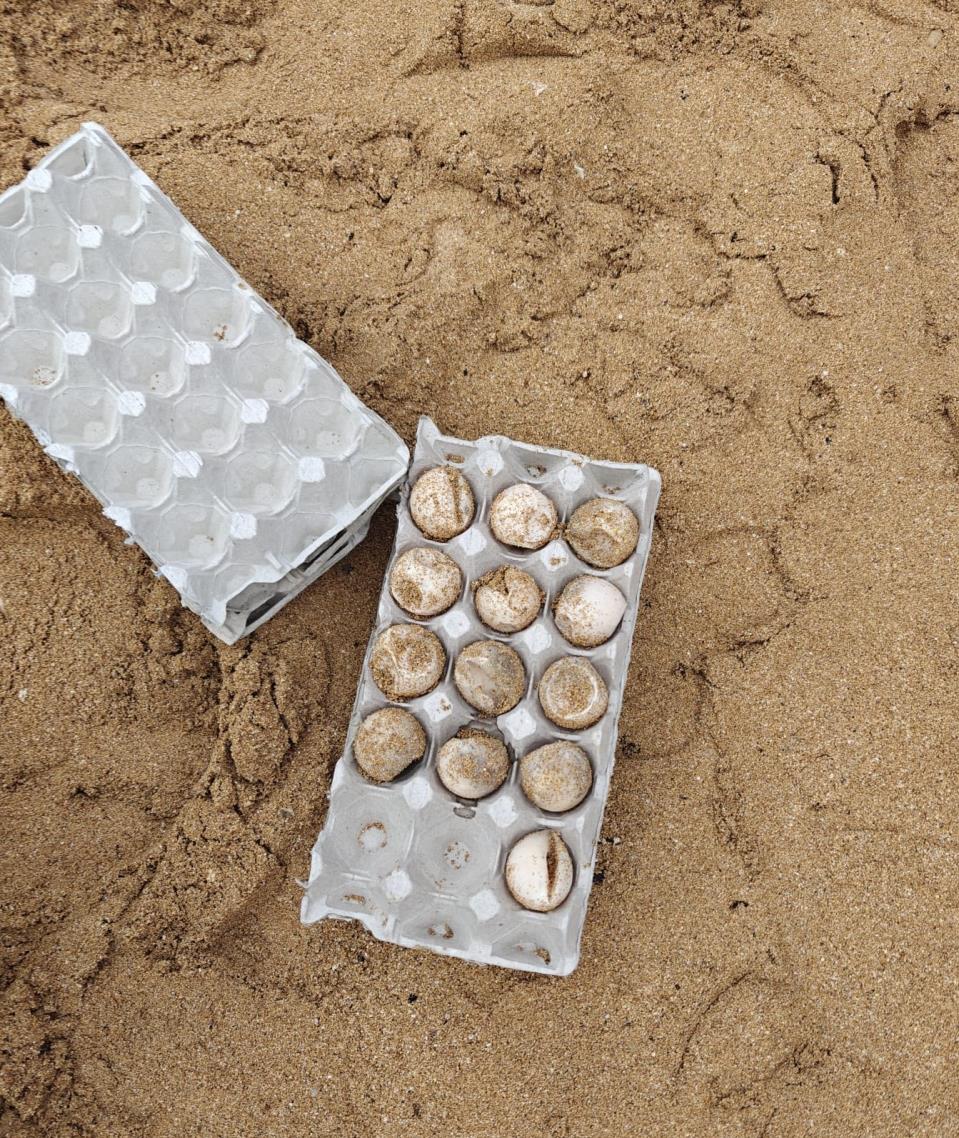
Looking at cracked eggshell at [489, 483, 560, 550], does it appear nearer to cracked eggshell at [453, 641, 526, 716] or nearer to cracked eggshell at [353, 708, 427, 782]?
cracked eggshell at [453, 641, 526, 716]

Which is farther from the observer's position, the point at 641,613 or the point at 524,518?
the point at 641,613

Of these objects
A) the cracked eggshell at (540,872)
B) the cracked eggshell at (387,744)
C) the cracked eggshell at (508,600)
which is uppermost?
the cracked eggshell at (508,600)

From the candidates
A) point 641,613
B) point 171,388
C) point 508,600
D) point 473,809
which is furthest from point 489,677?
point 171,388

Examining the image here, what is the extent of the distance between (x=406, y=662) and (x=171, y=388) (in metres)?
0.76

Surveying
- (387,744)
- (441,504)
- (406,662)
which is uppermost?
(441,504)

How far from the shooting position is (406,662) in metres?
1.68

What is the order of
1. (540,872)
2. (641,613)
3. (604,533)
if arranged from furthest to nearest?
(641,613) < (604,533) < (540,872)

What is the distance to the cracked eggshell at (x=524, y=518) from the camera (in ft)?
5.65

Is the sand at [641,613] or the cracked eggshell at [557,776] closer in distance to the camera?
the cracked eggshell at [557,776]

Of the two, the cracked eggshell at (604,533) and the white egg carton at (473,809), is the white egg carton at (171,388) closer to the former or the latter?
the white egg carton at (473,809)

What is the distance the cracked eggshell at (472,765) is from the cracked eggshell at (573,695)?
14 centimetres

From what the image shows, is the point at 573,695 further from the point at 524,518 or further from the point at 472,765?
the point at 524,518

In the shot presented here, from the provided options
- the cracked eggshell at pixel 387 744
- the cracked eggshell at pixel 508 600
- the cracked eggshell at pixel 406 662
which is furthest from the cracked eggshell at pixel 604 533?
the cracked eggshell at pixel 387 744

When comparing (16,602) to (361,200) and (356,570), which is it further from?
(361,200)
